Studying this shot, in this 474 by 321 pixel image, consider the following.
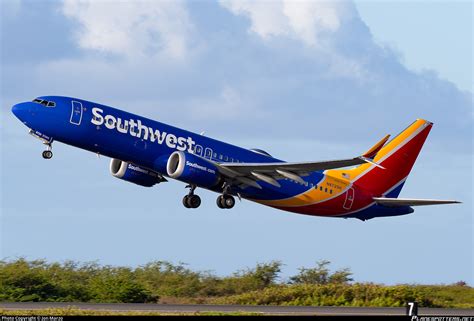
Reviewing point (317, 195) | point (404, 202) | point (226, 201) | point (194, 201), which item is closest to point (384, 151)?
point (404, 202)

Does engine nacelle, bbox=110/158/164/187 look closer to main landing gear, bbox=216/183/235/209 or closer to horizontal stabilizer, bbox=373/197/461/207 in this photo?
main landing gear, bbox=216/183/235/209

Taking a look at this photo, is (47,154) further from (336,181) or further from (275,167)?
(336,181)

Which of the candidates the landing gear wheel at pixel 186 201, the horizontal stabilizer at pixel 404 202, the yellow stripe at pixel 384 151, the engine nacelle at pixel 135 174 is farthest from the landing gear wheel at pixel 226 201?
the horizontal stabilizer at pixel 404 202

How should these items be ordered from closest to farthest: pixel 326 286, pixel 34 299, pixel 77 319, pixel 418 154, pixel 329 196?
pixel 77 319, pixel 34 299, pixel 326 286, pixel 329 196, pixel 418 154

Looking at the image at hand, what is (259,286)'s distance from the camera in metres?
56.6

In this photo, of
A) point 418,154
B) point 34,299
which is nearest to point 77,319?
point 34,299

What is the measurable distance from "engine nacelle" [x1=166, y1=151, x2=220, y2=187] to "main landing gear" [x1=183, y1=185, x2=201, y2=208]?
3.03 metres

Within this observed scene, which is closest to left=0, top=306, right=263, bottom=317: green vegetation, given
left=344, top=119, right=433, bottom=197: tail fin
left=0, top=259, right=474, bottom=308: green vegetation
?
left=0, top=259, right=474, bottom=308: green vegetation

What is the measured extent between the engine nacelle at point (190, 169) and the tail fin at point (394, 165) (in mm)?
11553

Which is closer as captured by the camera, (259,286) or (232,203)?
(232,203)

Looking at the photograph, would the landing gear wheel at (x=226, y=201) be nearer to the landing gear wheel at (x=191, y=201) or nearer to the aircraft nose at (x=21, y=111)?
the landing gear wheel at (x=191, y=201)

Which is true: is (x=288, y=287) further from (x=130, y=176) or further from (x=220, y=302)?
(x=130, y=176)

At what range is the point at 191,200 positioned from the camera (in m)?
53.0

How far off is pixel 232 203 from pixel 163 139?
18.0 feet
